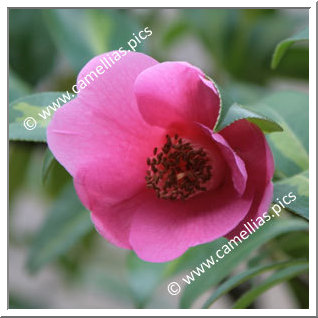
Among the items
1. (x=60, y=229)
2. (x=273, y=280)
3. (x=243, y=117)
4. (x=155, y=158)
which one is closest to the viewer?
(x=243, y=117)

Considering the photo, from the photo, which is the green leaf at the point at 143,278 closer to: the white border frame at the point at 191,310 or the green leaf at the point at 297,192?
the white border frame at the point at 191,310

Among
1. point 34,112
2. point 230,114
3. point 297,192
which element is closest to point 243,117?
point 230,114

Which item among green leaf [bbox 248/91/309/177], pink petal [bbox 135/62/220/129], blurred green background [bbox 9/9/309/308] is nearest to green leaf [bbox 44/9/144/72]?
blurred green background [bbox 9/9/309/308]

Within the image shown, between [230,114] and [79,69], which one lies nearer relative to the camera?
[230,114]

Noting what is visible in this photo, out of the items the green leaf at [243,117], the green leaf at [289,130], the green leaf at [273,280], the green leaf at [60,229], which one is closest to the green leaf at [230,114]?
the green leaf at [243,117]

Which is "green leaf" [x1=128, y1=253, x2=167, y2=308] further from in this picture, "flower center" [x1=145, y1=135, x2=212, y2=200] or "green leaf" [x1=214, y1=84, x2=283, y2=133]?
"green leaf" [x1=214, y1=84, x2=283, y2=133]

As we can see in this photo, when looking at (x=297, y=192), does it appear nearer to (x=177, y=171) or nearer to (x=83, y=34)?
(x=177, y=171)

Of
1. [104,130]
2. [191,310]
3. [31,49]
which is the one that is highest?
[104,130]
